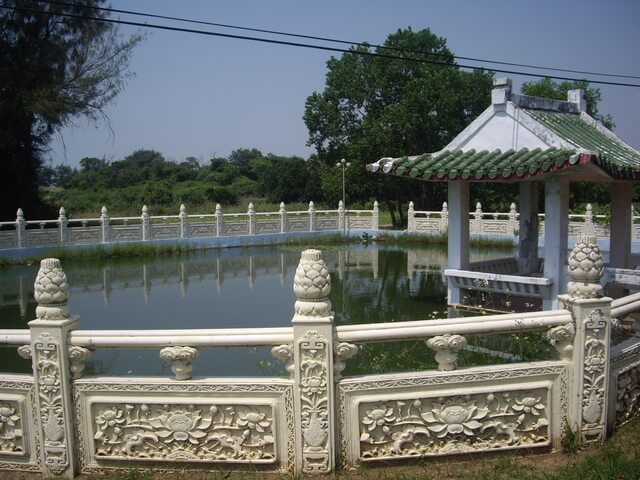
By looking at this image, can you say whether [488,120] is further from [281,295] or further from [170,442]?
[170,442]

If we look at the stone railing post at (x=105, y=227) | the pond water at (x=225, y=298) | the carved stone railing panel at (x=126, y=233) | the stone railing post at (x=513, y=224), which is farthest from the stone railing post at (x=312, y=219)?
the stone railing post at (x=105, y=227)

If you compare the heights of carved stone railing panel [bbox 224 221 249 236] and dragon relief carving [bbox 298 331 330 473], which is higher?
carved stone railing panel [bbox 224 221 249 236]

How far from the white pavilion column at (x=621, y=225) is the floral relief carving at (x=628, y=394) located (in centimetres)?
540

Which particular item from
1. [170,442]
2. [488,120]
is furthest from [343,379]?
[488,120]

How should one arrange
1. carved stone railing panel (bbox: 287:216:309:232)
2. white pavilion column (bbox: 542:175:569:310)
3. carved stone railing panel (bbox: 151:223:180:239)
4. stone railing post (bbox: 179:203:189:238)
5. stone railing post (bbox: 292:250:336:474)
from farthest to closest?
carved stone railing panel (bbox: 287:216:309:232), stone railing post (bbox: 179:203:189:238), carved stone railing panel (bbox: 151:223:180:239), white pavilion column (bbox: 542:175:569:310), stone railing post (bbox: 292:250:336:474)

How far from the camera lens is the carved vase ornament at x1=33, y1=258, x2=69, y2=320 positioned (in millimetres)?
3484

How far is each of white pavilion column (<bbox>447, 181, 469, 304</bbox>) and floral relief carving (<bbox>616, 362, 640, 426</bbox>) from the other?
4.74 meters

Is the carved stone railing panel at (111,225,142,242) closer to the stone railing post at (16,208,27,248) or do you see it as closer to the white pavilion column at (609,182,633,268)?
the stone railing post at (16,208,27,248)

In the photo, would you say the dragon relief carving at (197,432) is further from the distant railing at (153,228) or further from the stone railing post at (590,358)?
the distant railing at (153,228)

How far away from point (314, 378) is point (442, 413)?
31.6 inches

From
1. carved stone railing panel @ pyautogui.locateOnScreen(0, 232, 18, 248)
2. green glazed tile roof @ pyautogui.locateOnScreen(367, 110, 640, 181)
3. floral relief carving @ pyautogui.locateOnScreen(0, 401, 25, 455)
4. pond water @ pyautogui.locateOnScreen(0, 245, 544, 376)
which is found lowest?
pond water @ pyautogui.locateOnScreen(0, 245, 544, 376)

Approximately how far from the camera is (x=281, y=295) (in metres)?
11.1

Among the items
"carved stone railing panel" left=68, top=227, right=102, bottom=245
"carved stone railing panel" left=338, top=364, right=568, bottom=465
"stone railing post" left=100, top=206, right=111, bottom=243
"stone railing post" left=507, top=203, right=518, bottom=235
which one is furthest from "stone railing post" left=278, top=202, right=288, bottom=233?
"carved stone railing panel" left=338, top=364, right=568, bottom=465

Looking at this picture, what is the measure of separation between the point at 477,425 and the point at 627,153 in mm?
6457
